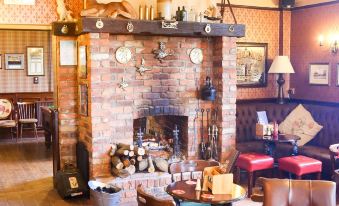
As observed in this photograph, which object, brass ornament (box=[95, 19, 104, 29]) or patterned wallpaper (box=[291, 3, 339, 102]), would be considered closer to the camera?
brass ornament (box=[95, 19, 104, 29])

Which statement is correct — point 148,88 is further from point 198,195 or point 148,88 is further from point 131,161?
point 198,195

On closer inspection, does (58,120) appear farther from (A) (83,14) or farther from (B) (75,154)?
(A) (83,14)

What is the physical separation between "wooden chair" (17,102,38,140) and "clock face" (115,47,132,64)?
16.6 feet

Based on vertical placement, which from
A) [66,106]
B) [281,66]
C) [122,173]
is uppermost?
[281,66]

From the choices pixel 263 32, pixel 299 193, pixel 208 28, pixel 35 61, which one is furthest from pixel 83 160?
pixel 35 61

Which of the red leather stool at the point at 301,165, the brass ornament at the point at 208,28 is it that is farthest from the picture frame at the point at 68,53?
the red leather stool at the point at 301,165

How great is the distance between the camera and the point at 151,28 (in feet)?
18.0

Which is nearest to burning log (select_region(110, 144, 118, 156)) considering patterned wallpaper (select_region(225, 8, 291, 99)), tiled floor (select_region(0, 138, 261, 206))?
tiled floor (select_region(0, 138, 261, 206))

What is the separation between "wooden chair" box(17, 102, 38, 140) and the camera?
32.7ft

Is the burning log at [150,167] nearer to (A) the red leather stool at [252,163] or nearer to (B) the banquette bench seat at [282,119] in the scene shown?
(A) the red leather stool at [252,163]

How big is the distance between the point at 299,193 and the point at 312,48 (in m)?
4.50

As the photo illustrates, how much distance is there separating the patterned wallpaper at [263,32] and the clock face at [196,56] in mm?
1551

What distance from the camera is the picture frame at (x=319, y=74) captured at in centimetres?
719

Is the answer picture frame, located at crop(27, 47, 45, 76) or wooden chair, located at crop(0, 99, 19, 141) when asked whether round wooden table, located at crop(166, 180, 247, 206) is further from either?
picture frame, located at crop(27, 47, 45, 76)
